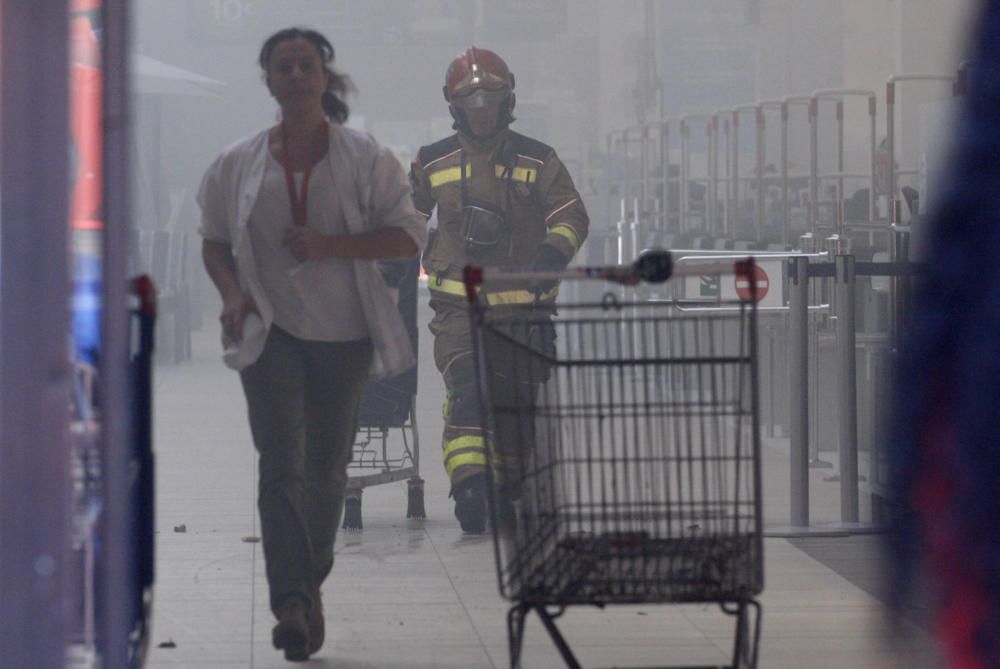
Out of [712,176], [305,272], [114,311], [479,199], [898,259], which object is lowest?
[114,311]

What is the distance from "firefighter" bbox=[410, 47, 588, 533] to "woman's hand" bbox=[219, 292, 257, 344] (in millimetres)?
2118

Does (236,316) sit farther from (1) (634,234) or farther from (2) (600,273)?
(1) (634,234)

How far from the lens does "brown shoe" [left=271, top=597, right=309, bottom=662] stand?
15.6ft

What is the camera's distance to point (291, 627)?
475 centimetres

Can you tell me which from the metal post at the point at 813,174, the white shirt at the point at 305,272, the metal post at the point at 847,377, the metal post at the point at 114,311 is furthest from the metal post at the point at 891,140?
the metal post at the point at 114,311

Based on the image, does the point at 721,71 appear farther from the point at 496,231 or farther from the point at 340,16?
the point at 496,231

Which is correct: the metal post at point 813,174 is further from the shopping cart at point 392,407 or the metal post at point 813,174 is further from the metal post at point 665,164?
the shopping cart at point 392,407

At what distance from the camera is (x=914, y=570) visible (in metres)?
2.01

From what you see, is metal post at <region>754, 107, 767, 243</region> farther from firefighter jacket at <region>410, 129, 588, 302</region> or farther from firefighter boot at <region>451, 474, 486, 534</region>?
firefighter boot at <region>451, 474, 486, 534</region>

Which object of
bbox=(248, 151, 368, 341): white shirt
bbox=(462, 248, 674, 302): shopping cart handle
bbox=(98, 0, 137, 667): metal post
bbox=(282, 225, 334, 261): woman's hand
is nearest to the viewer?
bbox=(98, 0, 137, 667): metal post

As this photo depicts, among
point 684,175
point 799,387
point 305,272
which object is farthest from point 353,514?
point 684,175

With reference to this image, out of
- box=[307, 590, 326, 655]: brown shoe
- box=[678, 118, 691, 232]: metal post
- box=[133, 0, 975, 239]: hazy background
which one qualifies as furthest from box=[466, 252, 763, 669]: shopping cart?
box=[678, 118, 691, 232]: metal post

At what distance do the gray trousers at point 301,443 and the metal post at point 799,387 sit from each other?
2518 millimetres

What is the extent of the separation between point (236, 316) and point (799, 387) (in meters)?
2.91
